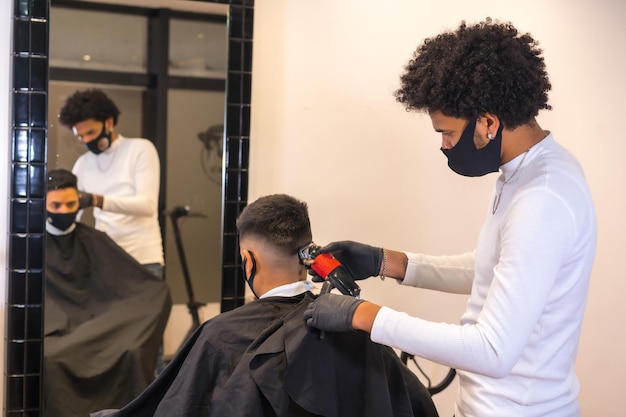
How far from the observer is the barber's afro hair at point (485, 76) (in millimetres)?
1406

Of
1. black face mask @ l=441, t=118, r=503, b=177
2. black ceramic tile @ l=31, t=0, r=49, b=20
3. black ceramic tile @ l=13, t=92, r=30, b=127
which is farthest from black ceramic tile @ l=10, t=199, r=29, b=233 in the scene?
black face mask @ l=441, t=118, r=503, b=177

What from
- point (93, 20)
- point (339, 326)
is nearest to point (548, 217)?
point (339, 326)

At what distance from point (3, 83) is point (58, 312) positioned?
29.2 inches

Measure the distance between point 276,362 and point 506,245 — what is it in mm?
590

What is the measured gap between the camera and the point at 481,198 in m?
2.75

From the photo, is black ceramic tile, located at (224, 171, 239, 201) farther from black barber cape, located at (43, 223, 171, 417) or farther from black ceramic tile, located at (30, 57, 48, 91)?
black ceramic tile, located at (30, 57, 48, 91)

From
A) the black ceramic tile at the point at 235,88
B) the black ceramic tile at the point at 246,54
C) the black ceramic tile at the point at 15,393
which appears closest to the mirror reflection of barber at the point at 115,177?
the black ceramic tile at the point at 235,88

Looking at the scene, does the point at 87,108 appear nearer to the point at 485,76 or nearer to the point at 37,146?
the point at 37,146

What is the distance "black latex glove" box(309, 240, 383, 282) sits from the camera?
184 centimetres

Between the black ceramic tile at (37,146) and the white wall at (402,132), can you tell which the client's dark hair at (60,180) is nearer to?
the black ceramic tile at (37,146)

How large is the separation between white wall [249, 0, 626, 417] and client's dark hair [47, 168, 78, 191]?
24.1 inches

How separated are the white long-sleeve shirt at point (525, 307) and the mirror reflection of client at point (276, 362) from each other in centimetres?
20

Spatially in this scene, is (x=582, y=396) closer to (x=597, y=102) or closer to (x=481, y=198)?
(x=481, y=198)

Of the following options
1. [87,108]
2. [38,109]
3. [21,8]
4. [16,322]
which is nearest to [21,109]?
[38,109]
